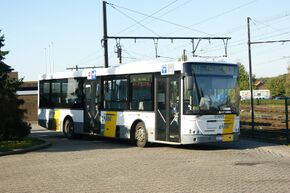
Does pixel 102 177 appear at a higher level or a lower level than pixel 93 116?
lower

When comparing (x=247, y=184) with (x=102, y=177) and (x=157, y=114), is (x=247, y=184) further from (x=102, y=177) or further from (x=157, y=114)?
(x=157, y=114)

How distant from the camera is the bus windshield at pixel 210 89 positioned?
53.1 ft

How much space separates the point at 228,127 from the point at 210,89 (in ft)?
4.90

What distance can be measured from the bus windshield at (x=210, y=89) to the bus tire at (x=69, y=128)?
830cm

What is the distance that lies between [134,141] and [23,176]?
733cm

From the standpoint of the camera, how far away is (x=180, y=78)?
16500 millimetres

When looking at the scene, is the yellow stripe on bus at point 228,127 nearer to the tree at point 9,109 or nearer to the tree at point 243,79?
the tree at point 9,109

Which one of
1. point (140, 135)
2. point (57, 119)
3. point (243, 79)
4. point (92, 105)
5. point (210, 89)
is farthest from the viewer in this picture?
point (243, 79)

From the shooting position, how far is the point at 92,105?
21.3 metres

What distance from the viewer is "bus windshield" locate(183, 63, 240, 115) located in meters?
16.2

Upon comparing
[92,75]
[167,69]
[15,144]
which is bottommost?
[15,144]

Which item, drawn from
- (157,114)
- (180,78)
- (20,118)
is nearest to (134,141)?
(157,114)

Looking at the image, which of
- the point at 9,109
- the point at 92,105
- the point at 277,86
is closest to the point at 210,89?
the point at 92,105

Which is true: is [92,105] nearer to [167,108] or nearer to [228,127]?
[167,108]
